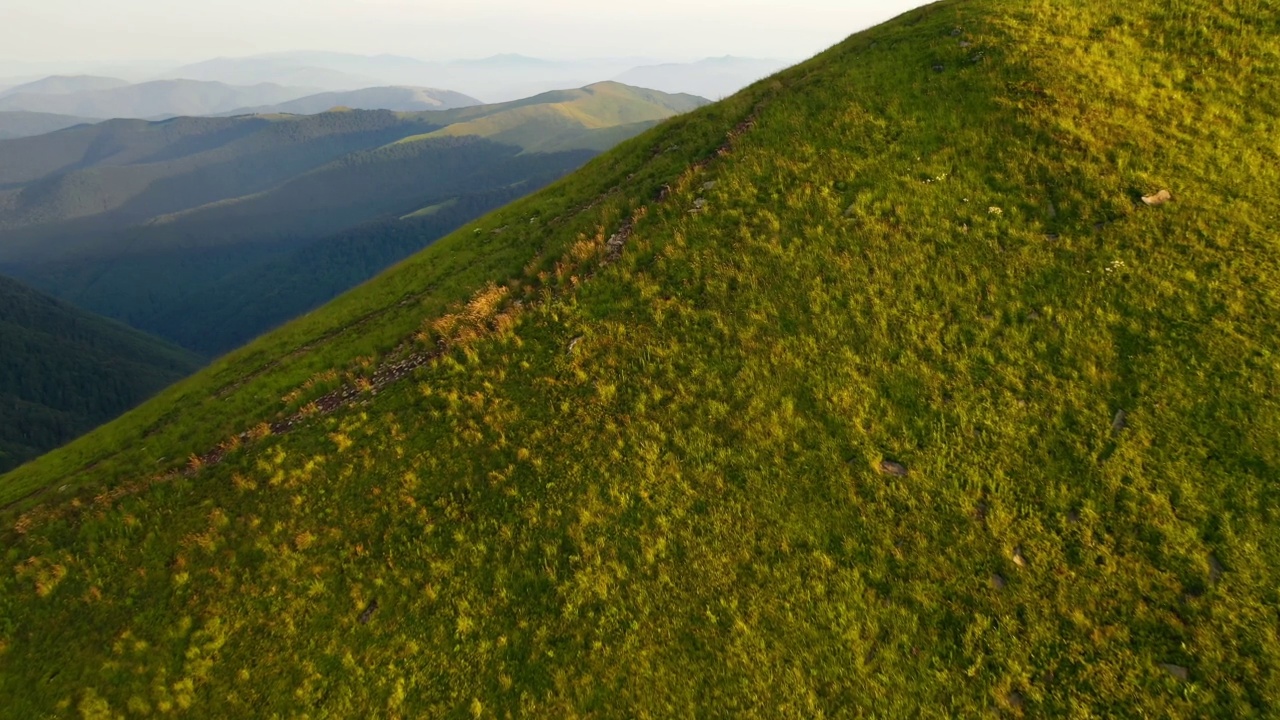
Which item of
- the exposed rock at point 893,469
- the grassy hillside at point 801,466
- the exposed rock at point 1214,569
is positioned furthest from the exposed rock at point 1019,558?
the exposed rock at point 1214,569

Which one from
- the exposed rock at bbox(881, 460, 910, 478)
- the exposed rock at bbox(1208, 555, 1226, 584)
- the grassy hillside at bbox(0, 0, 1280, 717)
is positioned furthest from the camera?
the exposed rock at bbox(881, 460, 910, 478)

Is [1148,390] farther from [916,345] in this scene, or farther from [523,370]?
[523,370]

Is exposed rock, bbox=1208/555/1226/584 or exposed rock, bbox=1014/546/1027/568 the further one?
exposed rock, bbox=1014/546/1027/568

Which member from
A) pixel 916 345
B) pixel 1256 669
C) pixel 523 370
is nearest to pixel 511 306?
pixel 523 370

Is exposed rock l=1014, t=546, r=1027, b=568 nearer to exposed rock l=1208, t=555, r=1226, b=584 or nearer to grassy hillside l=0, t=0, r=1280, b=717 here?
grassy hillside l=0, t=0, r=1280, b=717

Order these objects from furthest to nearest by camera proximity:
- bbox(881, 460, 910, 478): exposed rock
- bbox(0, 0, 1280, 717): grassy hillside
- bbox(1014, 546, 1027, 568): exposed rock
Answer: bbox(881, 460, 910, 478): exposed rock < bbox(1014, 546, 1027, 568): exposed rock < bbox(0, 0, 1280, 717): grassy hillside

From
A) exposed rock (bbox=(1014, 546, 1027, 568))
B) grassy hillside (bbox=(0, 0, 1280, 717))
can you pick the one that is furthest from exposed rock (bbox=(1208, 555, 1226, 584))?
exposed rock (bbox=(1014, 546, 1027, 568))

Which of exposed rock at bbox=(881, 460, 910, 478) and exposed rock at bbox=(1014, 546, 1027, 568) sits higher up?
exposed rock at bbox=(881, 460, 910, 478)
